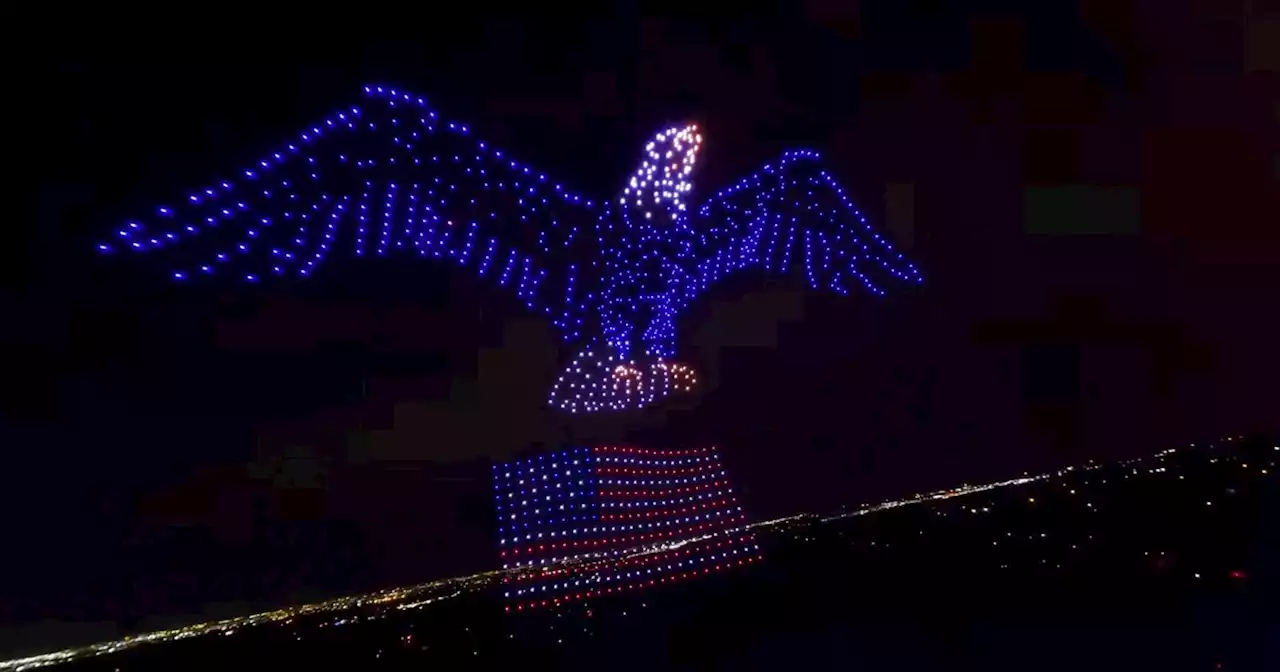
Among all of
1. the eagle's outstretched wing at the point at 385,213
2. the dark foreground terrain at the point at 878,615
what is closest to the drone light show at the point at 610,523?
the dark foreground terrain at the point at 878,615

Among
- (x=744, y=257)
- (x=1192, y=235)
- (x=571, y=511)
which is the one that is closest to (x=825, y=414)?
(x=744, y=257)

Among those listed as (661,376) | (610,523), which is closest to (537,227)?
(661,376)

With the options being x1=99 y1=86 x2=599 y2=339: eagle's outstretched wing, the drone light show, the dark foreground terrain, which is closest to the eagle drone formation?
x1=99 y1=86 x2=599 y2=339: eagle's outstretched wing

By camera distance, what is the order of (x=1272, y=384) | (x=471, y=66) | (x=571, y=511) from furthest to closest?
(x=1272, y=384)
(x=471, y=66)
(x=571, y=511)

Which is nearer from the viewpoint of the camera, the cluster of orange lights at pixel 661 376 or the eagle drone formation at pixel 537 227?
the eagle drone formation at pixel 537 227

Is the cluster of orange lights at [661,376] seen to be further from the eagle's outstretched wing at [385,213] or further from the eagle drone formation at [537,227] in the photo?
the eagle's outstretched wing at [385,213]

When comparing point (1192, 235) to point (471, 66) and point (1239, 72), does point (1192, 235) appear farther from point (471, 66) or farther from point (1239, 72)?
point (471, 66)

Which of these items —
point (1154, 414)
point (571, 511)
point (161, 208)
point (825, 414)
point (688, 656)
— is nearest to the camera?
point (688, 656)
